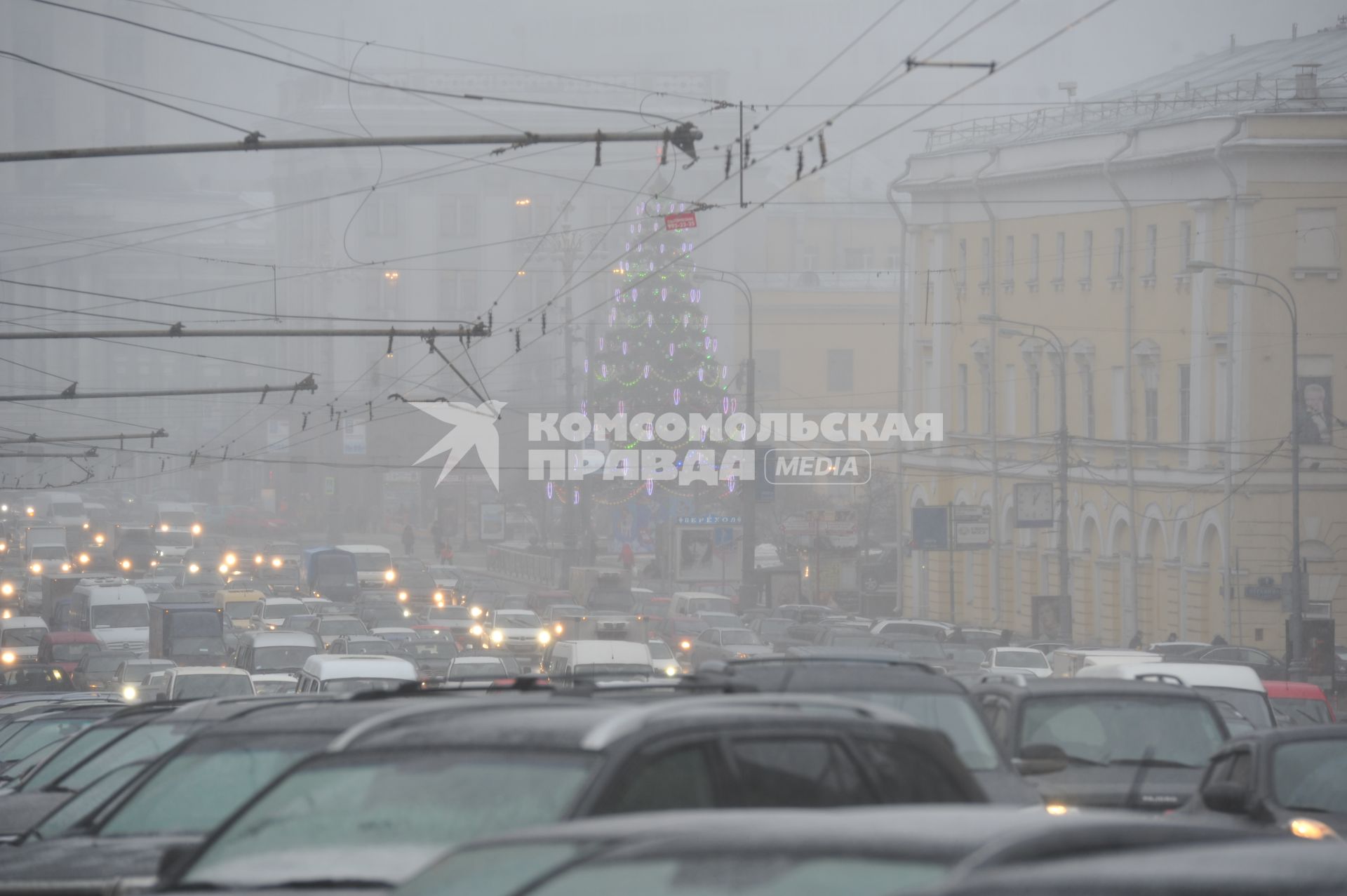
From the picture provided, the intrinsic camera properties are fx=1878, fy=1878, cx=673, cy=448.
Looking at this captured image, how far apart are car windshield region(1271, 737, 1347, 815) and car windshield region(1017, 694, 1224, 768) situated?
145 cm

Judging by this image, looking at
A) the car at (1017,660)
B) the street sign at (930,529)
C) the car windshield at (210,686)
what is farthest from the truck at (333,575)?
the car windshield at (210,686)

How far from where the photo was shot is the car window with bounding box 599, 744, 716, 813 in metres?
4.77

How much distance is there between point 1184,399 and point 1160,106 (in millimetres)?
10297

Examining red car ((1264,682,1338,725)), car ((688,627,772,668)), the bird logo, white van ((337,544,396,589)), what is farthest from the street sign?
the bird logo

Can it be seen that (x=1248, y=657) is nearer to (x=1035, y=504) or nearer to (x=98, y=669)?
(x=1035, y=504)

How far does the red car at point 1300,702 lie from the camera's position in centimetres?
1959

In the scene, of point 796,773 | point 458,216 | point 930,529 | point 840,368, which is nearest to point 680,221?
point 796,773

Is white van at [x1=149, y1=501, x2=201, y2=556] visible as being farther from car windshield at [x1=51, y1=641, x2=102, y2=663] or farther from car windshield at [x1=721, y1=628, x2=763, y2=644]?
car windshield at [x1=721, y1=628, x2=763, y2=644]

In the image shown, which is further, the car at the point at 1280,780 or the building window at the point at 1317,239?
the building window at the point at 1317,239

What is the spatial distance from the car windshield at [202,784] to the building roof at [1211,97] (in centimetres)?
4167

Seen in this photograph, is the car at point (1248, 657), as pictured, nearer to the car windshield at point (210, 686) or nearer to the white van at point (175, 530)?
the car windshield at point (210, 686)

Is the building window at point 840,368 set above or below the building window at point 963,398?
above

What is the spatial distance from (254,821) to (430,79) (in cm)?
11551

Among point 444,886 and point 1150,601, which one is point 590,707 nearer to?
point 444,886
